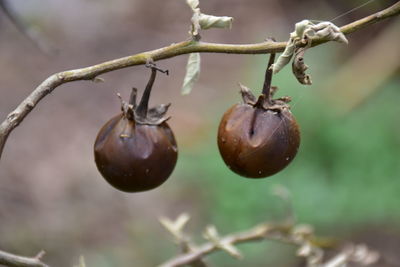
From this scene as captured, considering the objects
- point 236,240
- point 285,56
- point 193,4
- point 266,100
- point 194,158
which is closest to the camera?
point 285,56

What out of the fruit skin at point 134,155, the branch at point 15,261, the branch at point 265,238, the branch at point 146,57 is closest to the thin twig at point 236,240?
the branch at point 265,238

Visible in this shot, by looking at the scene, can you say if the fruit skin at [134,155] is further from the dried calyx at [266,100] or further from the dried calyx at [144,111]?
the dried calyx at [266,100]

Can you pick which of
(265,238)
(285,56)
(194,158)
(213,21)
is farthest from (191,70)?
(194,158)

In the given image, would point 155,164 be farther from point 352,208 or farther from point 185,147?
point 185,147

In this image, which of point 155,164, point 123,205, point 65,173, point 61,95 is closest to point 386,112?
point 123,205

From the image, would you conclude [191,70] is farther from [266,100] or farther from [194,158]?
[194,158]
